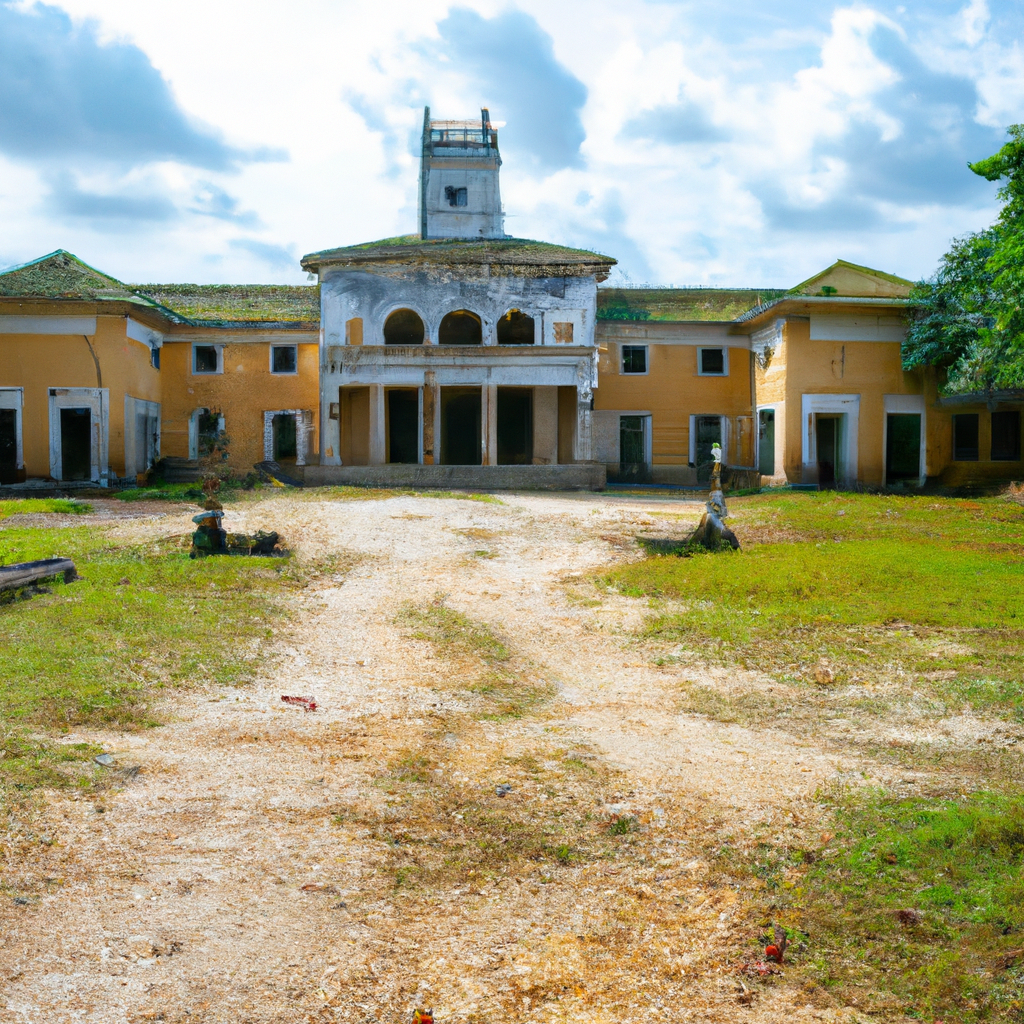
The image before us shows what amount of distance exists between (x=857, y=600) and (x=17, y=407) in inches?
879

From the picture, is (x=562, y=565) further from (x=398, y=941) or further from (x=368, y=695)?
(x=398, y=941)

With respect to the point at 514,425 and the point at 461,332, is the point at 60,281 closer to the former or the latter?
the point at 461,332

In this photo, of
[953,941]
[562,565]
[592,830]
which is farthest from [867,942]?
[562,565]

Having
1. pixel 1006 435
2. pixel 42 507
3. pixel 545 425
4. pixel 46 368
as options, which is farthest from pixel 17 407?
pixel 1006 435

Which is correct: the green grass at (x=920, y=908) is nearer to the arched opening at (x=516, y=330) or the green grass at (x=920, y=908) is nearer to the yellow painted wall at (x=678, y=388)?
the yellow painted wall at (x=678, y=388)

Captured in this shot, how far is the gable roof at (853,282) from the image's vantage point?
25.8 metres

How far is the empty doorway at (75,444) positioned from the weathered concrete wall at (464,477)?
727cm

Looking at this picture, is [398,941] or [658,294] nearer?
[398,941]

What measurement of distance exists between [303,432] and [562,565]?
18.0 metres

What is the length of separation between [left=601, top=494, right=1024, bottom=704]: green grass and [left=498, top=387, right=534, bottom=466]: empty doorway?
13.4m

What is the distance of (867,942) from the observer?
12.2ft

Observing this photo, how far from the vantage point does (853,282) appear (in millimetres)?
25969

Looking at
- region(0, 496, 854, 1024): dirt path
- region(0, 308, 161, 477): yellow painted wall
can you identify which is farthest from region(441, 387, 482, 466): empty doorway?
region(0, 496, 854, 1024): dirt path

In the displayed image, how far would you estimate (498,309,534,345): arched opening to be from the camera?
2841 centimetres
